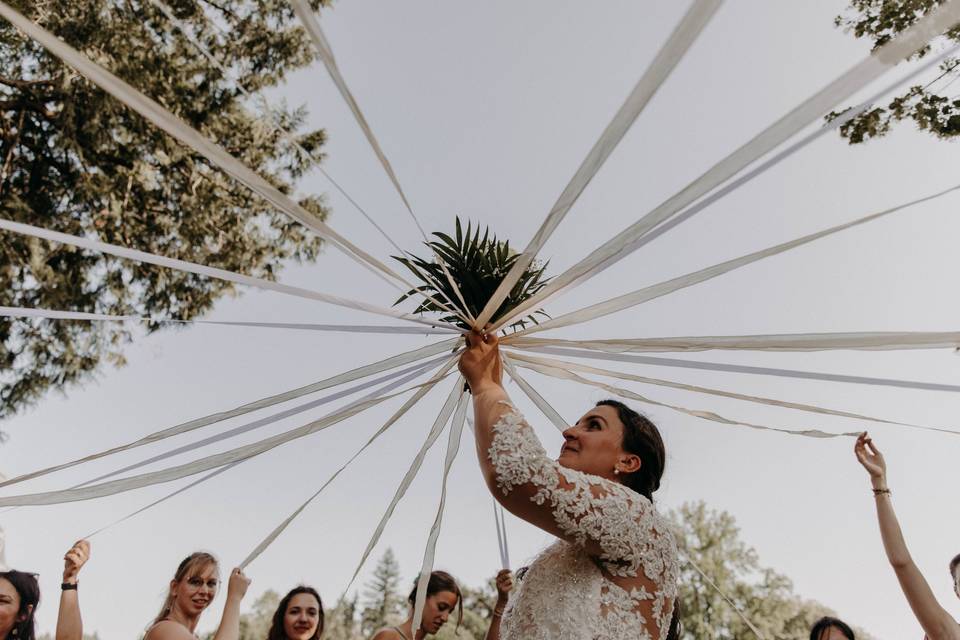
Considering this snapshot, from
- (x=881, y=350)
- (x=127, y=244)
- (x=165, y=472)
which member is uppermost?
(x=127, y=244)

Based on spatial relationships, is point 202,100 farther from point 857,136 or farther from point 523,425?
point 523,425

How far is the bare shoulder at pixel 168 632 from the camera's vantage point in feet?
11.1

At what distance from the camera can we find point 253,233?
984 cm

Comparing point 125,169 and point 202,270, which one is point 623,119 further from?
point 125,169

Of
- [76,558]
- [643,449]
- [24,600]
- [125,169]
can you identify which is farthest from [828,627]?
[125,169]

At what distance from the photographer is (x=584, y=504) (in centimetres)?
199

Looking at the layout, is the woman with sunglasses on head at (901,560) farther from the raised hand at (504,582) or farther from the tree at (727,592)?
the tree at (727,592)

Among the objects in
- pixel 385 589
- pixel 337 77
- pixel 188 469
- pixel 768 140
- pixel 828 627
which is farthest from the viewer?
pixel 385 589

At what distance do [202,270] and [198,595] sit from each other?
7.60 feet

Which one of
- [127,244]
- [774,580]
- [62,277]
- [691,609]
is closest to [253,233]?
[127,244]

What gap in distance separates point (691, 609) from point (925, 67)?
2552 centimetres

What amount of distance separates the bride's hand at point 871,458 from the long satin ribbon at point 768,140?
1277 millimetres

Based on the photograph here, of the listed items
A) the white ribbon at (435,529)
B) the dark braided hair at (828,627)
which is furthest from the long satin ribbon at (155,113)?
the dark braided hair at (828,627)

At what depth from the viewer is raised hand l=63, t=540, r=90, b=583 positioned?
3365mm
